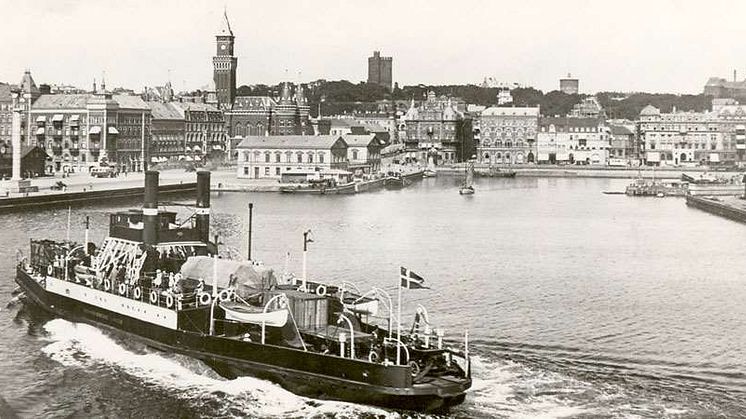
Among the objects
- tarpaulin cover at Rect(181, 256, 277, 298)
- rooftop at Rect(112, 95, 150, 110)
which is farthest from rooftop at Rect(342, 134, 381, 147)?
tarpaulin cover at Rect(181, 256, 277, 298)

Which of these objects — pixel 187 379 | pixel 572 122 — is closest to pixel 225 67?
pixel 572 122

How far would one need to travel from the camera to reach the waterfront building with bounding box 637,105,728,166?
136 metres

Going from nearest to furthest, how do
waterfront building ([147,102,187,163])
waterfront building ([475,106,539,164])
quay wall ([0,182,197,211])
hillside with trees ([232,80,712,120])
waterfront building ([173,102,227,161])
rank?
quay wall ([0,182,197,211]) → waterfront building ([147,102,187,163]) → waterfront building ([173,102,227,161]) → waterfront building ([475,106,539,164]) → hillside with trees ([232,80,712,120])

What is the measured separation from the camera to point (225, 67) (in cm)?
14088

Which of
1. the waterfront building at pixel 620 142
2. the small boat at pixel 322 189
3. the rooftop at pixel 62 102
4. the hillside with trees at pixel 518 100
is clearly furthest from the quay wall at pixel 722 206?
the hillside with trees at pixel 518 100

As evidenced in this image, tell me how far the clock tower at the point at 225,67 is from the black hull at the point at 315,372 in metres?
117

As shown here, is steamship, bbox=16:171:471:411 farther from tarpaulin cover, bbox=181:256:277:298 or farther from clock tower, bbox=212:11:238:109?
clock tower, bbox=212:11:238:109

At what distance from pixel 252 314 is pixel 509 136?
11834 cm

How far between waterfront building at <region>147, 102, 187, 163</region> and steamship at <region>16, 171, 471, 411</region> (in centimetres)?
8635

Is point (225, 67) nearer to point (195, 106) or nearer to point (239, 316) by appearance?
point (195, 106)

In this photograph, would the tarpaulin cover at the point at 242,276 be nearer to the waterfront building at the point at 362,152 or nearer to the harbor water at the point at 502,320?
the harbor water at the point at 502,320

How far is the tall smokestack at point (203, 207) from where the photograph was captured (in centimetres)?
3030

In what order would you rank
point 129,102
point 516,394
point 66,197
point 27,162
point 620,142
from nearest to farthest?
1. point 516,394
2. point 66,197
3. point 27,162
4. point 129,102
5. point 620,142

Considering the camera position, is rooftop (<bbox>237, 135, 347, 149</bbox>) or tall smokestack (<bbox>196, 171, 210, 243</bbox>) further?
rooftop (<bbox>237, 135, 347, 149</bbox>)
